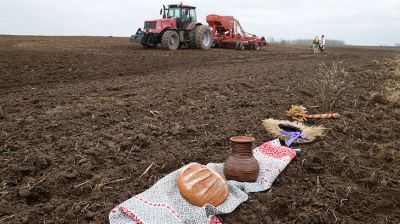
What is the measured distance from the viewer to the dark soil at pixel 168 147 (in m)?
2.72

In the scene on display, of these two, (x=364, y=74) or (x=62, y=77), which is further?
(x=364, y=74)

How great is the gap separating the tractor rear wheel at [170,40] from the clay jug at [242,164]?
12.8m

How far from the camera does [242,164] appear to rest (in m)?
2.98

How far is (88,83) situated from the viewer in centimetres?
740

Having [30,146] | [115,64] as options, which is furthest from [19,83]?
[30,146]

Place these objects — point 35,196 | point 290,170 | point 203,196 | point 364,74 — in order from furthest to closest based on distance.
Answer: point 364,74
point 290,170
point 35,196
point 203,196

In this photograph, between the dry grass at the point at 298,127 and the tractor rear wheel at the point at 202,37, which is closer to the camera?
the dry grass at the point at 298,127

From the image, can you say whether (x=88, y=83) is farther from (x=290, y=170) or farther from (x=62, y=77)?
(x=290, y=170)

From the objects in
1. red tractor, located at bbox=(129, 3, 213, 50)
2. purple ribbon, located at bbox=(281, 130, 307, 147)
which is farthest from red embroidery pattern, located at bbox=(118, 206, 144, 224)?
red tractor, located at bbox=(129, 3, 213, 50)

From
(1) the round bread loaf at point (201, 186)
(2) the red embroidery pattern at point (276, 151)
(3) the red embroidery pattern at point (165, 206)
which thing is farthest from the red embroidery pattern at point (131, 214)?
(2) the red embroidery pattern at point (276, 151)

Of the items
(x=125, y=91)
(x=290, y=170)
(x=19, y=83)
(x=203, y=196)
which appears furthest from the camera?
(x=19, y=83)

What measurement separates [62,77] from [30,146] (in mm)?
4732

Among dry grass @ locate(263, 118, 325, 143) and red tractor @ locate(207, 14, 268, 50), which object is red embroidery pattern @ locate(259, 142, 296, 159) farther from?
red tractor @ locate(207, 14, 268, 50)

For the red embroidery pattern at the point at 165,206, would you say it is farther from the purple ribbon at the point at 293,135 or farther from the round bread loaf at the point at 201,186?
the purple ribbon at the point at 293,135
